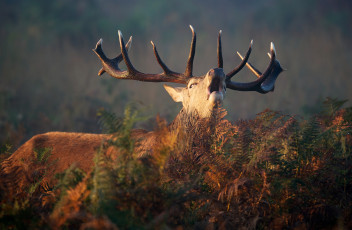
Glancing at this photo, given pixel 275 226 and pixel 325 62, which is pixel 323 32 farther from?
pixel 275 226

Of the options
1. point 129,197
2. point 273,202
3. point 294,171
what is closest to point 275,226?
point 273,202

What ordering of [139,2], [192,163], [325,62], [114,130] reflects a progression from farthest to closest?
[139,2] → [325,62] → [192,163] → [114,130]

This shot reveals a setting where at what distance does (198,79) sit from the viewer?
4.33 meters

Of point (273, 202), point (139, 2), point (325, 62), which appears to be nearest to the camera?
point (273, 202)

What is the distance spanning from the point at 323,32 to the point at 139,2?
14.4m

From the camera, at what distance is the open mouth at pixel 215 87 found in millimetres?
3786

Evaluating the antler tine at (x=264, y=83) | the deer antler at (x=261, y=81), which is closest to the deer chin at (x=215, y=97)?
the deer antler at (x=261, y=81)

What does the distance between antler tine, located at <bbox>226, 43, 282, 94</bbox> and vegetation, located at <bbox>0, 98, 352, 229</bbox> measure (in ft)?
6.12

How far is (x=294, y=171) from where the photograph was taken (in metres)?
2.48

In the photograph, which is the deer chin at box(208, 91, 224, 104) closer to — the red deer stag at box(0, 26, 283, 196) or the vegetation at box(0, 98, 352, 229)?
the red deer stag at box(0, 26, 283, 196)

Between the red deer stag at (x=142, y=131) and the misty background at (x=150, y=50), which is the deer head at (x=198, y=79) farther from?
the misty background at (x=150, y=50)

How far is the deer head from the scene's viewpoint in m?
3.81

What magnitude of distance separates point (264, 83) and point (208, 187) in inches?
125

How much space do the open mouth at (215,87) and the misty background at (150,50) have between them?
7.44 m
